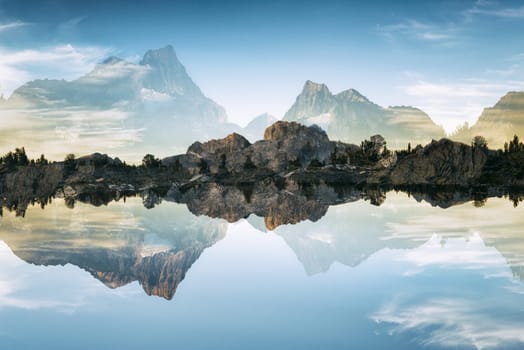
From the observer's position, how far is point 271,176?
148 meters

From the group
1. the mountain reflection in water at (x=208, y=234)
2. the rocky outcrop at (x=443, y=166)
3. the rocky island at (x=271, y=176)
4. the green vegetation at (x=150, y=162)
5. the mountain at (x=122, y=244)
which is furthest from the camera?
the green vegetation at (x=150, y=162)

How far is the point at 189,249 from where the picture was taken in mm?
27500

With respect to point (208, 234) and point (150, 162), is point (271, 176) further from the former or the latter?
point (208, 234)

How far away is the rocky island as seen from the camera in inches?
2542

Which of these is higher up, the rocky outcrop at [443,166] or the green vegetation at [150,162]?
the green vegetation at [150,162]

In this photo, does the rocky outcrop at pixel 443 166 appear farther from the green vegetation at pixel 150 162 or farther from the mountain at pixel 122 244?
the green vegetation at pixel 150 162

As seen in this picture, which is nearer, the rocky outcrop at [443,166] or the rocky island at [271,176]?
the rocky island at [271,176]

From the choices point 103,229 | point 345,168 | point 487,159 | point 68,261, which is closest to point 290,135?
point 345,168

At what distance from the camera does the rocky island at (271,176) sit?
64.6m

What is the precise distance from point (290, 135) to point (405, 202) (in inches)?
5557

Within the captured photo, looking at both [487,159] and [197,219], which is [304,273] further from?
[487,159]

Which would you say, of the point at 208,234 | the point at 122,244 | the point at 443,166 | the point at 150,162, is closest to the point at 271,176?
the point at 150,162

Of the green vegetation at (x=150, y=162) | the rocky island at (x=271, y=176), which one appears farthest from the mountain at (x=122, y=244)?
the green vegetation at (x=150, y=162)

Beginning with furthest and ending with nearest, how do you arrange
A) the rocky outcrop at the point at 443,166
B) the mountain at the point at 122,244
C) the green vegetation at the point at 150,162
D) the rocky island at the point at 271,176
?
1. the green vegetation at the point at 150,162
2. the rocky outcrop at the point at 443,166
3. the rocky island at the point at 271,176
4. the mountain at the point at 122,244
